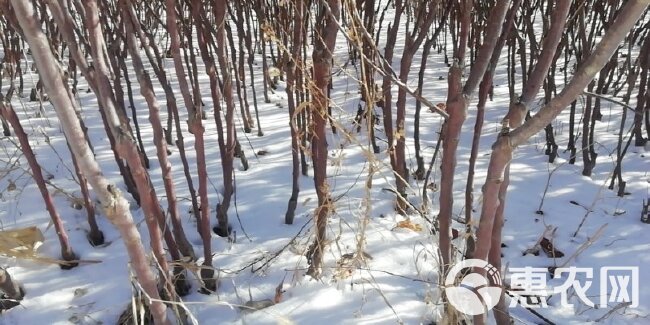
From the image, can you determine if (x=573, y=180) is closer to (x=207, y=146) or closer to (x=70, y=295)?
(x=207, y=146)

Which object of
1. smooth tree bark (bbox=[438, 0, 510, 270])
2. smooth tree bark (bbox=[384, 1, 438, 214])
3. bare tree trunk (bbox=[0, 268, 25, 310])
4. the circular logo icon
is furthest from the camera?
smooth tree bark (bbox=[384, 1, 438, 214])

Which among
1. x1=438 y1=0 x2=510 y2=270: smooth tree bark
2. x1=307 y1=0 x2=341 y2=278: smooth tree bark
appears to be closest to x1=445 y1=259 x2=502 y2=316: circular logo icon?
x1=438 y1=0 x2=510 y2=270: smooth tree bark

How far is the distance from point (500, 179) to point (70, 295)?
1.24 metres

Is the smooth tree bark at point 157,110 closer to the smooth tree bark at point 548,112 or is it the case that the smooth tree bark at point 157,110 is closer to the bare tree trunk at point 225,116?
the bare tree trunk at point 225,116

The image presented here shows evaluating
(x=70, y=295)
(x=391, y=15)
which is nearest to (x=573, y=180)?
(x=70, y=295)

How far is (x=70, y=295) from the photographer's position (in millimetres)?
1526

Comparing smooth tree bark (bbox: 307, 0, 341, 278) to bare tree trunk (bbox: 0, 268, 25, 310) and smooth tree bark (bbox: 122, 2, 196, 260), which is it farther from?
bare tree trunk (bbox: 0, 268, 25, 310)

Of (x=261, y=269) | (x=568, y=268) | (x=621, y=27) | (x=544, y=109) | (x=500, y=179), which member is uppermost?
(x=621, y=27)

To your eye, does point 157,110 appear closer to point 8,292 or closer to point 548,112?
point 8,292

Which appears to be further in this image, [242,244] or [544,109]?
[242,244]

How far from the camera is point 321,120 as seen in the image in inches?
59.2

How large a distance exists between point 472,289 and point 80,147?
35.8 inches

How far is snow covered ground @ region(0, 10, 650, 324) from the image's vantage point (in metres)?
1.49

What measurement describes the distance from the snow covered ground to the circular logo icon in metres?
0.05
